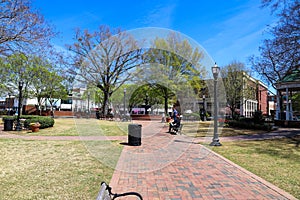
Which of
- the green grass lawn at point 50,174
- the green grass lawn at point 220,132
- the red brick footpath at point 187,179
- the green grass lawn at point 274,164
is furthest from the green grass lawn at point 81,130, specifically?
the green grass lawn at point 274,164

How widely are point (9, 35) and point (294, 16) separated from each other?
15.0m

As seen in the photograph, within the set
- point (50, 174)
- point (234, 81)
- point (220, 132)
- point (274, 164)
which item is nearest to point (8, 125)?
point (50, 174)

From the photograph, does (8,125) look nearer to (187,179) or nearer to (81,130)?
(81,130)

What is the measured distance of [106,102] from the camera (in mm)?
29250

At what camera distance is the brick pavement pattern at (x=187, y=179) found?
13.9 ft

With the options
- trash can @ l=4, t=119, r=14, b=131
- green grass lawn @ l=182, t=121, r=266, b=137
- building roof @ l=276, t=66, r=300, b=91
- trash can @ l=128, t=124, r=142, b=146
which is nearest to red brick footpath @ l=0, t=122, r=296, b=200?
trash can @ l=128, t=124, r=142, b=146

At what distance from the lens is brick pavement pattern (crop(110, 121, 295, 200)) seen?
425 cm

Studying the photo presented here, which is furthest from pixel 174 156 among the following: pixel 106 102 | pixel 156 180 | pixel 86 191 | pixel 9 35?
pixel 106 102

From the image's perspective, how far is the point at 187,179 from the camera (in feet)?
16.7

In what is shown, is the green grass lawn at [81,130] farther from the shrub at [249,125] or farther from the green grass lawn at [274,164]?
the shrub at [249,125]

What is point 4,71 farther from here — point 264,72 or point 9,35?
point 264,72

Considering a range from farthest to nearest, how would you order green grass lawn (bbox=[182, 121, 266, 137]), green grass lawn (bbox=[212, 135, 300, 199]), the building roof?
1. the building roof
2. green grass lawn (bbox=[182, 121, 266, 137])
3. green grass lawn (bbox=[212, 135, 300, 199])

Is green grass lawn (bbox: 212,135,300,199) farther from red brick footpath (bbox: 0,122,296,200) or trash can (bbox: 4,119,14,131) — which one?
trash can (bbox: 4,119,14,131)

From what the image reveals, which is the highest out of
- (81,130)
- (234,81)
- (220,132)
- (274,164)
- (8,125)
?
(234,81)
